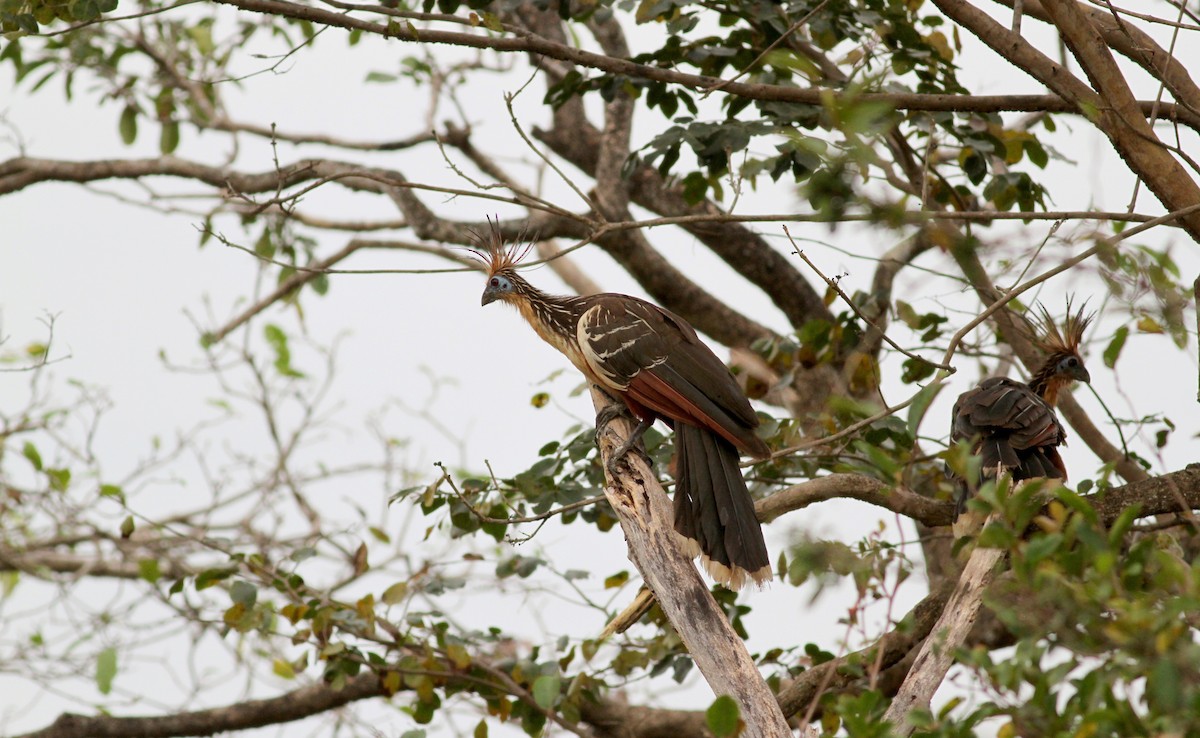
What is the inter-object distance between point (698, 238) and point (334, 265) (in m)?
2.01

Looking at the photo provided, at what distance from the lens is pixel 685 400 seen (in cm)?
362

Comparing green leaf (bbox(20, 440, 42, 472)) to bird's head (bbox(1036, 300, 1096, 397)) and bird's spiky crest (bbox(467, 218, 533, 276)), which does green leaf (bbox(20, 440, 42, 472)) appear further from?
bird's head (bbox(1036, 300, 1096, 397))

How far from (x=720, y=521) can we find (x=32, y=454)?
3302mm

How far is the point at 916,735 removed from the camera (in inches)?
77.5

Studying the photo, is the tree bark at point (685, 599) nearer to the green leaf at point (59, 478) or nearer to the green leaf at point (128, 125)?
the green leaf at point (59, 478)

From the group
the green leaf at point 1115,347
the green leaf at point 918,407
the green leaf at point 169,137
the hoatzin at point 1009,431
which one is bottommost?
the green leaf at point 918,407

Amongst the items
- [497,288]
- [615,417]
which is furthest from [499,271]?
[615,417]

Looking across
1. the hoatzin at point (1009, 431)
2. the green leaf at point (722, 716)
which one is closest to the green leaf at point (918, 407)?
the green leaf at point (722, 716)

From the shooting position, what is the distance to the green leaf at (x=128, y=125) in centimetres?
584

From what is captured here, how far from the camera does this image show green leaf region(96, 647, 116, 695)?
16.0 feet

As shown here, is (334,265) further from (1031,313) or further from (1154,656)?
(1154,656)

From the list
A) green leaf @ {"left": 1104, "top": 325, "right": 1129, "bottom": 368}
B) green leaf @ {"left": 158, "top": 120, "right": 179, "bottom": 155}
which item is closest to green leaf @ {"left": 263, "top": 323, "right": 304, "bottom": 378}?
green leaf @ {"left": 158, "top": 120, "right": 179, "bottom": 155}

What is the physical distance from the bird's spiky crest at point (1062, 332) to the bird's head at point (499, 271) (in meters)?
1.97

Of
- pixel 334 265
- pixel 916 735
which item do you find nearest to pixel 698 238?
pixel 334 265
